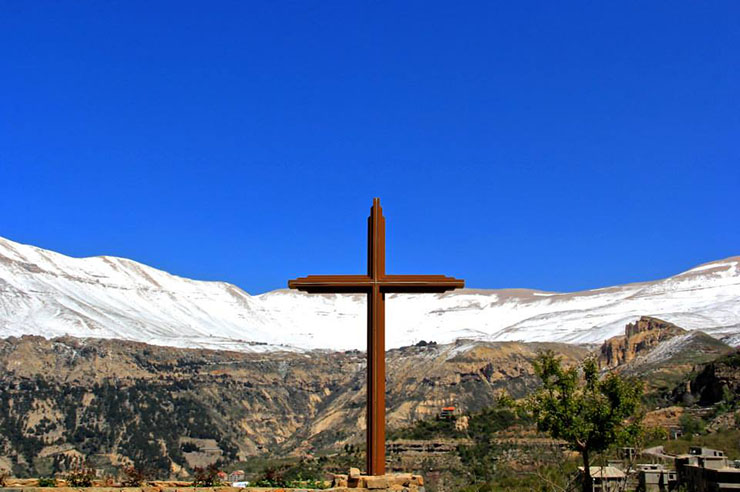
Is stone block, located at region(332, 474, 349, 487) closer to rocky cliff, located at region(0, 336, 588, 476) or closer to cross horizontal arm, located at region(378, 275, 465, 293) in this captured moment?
cross horizontal arm, located at region(378, 275, 465, 293)

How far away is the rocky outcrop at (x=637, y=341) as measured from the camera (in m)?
97.2

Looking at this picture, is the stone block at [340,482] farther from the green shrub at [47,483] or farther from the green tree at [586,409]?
the green tree at [586,409]

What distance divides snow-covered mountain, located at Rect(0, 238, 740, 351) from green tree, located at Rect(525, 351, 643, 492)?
84781mm

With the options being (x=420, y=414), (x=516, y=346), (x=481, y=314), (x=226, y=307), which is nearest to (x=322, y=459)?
(x=420, y=414)

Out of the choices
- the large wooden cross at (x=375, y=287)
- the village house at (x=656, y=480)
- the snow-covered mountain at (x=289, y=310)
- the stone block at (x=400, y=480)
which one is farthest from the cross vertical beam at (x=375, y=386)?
the snow-covered mountain at (x=289, y=310)

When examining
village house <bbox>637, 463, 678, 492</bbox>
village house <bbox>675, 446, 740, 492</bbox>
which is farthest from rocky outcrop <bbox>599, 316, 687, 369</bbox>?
village house <bbox>675, 446, 740, 492</bbox>

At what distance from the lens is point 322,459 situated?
60188 mm

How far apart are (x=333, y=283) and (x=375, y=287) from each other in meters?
0.69

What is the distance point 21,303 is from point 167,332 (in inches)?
898

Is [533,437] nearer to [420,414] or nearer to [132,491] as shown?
[420,414]

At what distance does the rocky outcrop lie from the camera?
97188 millimetres

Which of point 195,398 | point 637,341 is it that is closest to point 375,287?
point 195,398

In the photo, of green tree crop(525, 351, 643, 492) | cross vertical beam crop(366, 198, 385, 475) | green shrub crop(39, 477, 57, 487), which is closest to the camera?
green shrub crop(39, 477, 57, 487)

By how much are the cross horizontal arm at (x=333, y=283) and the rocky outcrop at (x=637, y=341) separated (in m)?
87.4
